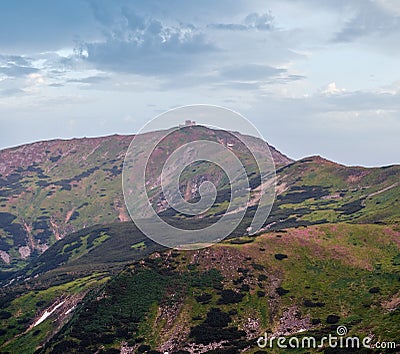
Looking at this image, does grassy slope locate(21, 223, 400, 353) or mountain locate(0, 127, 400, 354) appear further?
grassy slope locate(21, 223, 400, 353)

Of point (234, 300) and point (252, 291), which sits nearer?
point (234, 300)

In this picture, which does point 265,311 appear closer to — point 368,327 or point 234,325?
point 234,325

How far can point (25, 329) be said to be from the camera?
477 ft

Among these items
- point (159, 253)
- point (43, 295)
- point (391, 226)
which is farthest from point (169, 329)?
point (391, 226)

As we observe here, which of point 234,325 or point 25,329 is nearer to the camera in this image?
point 234,325

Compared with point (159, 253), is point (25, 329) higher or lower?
lower

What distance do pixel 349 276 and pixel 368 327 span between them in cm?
4339

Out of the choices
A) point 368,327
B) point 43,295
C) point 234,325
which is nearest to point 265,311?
point 234,325

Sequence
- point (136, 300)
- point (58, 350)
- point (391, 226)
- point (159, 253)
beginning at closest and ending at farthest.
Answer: point (58, 350) < point (136, 300) < point (159, 253) < point (391, 226)

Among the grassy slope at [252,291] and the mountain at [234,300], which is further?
the grassy slope at [252,291]

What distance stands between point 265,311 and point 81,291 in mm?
74955

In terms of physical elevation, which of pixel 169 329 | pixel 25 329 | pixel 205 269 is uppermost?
pixel 205 269

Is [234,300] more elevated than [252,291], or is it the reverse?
[252,291]

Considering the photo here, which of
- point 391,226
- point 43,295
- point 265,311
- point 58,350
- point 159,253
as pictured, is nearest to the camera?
point 58,350
